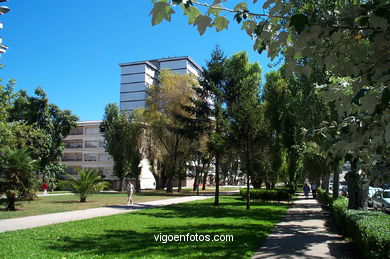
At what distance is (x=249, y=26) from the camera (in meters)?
3.13

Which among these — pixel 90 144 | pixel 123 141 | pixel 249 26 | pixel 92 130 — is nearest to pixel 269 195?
pixel 249 26

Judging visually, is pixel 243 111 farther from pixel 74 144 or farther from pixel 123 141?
pixel 74 144

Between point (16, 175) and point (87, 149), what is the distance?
52.9m

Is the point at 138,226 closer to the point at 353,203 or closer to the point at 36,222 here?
the point at 36,222

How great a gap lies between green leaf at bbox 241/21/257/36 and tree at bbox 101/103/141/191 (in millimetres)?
41825

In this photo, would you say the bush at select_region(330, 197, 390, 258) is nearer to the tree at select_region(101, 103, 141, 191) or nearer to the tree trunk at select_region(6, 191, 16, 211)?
the tree trunk at select_region(6, 191, 16, 211)

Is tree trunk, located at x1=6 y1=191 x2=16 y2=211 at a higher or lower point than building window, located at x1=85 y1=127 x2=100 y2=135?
lower

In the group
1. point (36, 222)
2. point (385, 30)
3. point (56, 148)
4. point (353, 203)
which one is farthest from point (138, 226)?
point (56, 148)

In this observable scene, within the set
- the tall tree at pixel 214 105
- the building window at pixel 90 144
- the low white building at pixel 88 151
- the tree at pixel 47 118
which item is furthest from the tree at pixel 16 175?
the building window at pixel 90 144

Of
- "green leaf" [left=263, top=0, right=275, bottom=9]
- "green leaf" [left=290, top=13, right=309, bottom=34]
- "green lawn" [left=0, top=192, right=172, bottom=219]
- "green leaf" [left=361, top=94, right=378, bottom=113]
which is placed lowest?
"green lawn" [left=0, top=192, right=172, bottom=219]

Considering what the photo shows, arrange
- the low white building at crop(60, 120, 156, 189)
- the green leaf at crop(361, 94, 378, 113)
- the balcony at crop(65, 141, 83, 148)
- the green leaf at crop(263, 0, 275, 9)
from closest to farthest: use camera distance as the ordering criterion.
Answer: the green leaf at crop(361, 94, 378, 113)
the green leaf at crop(263, 0, 275, 9)
the low white building at crop(60, 120, 156, 189)
the balcony at crop(65, 141, 83, 148)

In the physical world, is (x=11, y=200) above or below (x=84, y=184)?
below

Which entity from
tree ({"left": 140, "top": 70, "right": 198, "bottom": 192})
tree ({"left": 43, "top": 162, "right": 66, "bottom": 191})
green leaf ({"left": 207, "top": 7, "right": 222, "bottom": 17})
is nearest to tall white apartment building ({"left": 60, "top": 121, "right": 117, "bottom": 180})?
tree ({"left": 43, "top": 162, "right": 66, "bottom": 191})

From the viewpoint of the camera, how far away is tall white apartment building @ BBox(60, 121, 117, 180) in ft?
219
